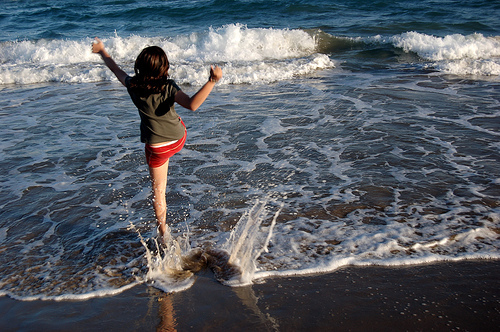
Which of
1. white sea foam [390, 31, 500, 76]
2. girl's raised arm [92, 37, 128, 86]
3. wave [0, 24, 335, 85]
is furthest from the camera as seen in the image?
wave [0, 24, 335, 85]

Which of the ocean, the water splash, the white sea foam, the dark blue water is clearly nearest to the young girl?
the water splash

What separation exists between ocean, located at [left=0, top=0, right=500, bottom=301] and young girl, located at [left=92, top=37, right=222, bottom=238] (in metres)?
0.92

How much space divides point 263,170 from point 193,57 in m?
9.21

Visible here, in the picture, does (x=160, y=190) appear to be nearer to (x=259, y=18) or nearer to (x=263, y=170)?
(x=263, y=170)

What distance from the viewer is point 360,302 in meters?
3.05

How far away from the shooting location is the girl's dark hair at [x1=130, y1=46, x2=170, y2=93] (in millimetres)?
2946

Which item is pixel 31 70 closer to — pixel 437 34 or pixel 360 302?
pixel 360 302

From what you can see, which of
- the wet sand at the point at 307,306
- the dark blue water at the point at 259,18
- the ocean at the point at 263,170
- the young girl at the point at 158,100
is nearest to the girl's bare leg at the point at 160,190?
the young girl at the point at 158,100

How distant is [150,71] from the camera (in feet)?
9.82

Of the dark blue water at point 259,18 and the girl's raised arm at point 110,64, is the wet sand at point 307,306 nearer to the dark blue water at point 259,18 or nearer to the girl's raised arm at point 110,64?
the girl's raised arm at point 110,64

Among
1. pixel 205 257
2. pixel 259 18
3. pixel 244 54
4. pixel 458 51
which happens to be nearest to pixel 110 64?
pixel 205 257

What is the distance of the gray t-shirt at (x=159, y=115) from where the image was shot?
3.13m

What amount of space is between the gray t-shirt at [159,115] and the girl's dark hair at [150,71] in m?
0.06

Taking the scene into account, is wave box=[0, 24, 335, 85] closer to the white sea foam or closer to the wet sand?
the white sea foam
